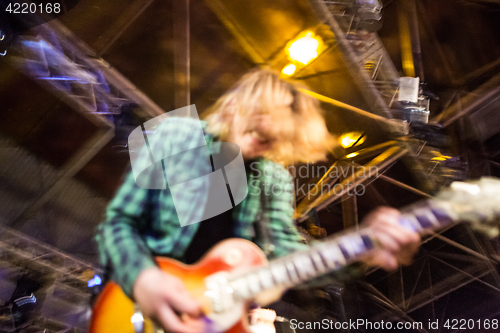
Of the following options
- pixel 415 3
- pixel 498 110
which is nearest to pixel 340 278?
pixel 415 3

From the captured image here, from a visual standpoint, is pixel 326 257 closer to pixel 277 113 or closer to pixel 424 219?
pixel 424 219

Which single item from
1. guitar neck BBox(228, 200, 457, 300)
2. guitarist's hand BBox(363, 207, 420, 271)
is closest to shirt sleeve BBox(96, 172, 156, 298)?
guitar neck BBox(228, 200, 457, 300)

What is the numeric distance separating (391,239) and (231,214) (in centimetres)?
61

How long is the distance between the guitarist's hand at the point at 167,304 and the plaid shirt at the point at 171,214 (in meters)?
0.04

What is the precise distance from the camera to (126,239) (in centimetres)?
103

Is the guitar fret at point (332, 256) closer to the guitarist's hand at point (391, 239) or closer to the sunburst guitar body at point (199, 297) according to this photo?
the guitarist's hand at point (391, 239)

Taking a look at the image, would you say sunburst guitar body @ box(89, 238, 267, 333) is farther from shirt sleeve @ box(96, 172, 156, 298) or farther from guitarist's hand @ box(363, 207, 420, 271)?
guitarist's hand @ box(363, 207, 420, 271)

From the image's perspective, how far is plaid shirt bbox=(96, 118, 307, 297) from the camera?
1021 millimetres

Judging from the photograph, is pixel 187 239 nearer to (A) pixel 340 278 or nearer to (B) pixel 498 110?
(A) pixel 340 278

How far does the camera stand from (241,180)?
141cm

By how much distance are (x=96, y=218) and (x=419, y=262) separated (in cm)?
335

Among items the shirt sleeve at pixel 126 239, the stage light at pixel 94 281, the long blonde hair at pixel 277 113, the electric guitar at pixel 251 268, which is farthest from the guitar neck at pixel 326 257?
the stage light at pixel 94 281

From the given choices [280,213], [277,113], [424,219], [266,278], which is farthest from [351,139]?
[266,278]

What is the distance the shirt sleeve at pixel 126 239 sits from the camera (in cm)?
99
